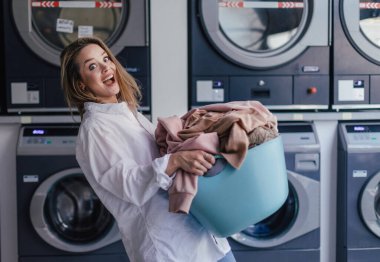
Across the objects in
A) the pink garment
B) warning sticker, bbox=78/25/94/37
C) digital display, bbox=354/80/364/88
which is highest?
warning sticker, bbox=78/25/94/37

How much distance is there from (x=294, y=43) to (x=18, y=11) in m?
1.39

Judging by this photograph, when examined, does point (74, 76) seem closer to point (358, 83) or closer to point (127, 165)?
point (127, 165)

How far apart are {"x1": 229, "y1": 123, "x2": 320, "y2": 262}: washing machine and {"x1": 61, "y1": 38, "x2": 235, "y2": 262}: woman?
3.34 ft

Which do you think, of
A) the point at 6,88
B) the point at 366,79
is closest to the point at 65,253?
the point at 6,88

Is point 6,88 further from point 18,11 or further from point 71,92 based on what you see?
point 71,92

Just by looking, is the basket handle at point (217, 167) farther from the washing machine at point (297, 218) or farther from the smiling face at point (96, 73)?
the washing machine at point (297, 218)

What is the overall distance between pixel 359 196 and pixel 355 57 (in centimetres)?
71

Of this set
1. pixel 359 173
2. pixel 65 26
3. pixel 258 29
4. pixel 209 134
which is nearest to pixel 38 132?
pixel 65 26

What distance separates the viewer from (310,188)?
2695 mm

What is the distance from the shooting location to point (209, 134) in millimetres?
1461

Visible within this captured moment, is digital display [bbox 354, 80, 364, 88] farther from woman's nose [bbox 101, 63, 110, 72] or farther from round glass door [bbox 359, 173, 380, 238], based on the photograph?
woman's nose [bbox 101, 63, 110, 72]

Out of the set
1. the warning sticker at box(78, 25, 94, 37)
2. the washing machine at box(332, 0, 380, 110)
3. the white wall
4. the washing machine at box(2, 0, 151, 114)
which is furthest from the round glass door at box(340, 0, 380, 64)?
the warning sticker at box(78, 25, 94, 37)

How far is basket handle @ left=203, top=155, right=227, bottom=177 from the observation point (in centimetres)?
143

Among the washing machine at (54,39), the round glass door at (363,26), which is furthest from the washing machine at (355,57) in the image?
the washing machine at (54,39)
